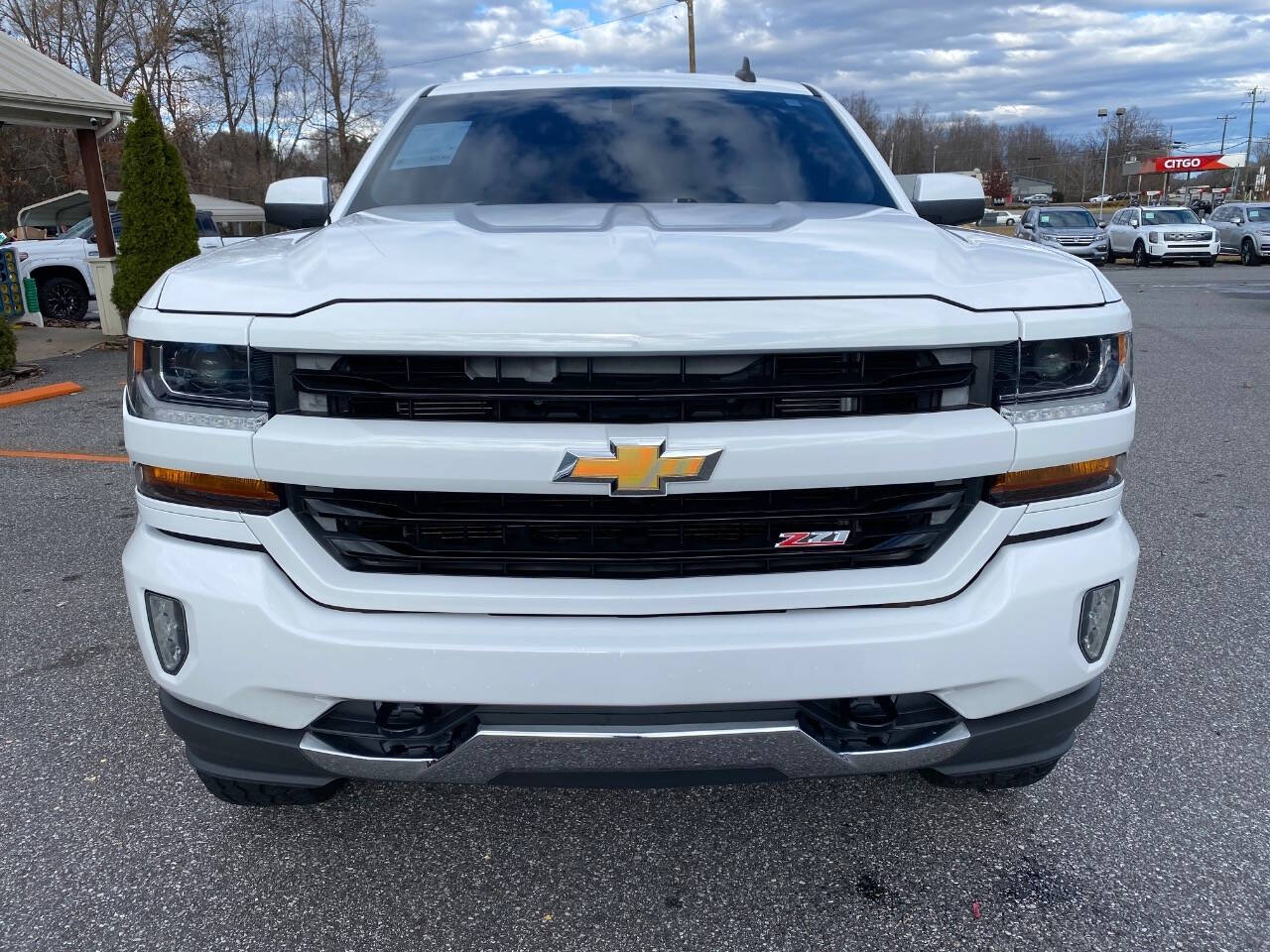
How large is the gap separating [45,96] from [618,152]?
11282mm

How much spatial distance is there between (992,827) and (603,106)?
252 centimetres

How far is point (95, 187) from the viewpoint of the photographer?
12602 mm

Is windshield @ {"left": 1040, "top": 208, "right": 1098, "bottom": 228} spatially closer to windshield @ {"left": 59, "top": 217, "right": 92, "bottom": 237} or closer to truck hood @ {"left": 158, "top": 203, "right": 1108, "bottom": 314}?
windshield @ {"left": 59, "top": 217, "right": 92, "bottom": 237}

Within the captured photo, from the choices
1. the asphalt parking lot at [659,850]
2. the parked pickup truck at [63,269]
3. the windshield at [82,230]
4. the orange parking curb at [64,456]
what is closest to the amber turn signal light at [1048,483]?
the asphalt parking lot at [659,850]

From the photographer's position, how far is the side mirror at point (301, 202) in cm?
319

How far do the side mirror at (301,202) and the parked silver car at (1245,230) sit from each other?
27.9 meters

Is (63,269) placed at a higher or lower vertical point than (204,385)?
lower

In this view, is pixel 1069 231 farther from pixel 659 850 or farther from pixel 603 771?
pixel 603 771

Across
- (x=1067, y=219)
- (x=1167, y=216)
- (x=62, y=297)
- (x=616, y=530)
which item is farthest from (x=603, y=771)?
(x=1067, y=219)

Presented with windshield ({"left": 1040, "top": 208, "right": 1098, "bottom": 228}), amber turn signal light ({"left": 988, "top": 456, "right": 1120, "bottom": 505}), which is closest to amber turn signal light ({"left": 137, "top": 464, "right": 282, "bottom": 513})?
amber turn signal light ({"left": 988, "top": 456, "right": 1120, "bottom": 505})

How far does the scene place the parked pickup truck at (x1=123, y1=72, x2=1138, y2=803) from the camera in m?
1.72

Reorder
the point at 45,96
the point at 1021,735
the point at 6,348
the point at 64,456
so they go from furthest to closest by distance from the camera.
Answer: the point at 45,96 < the point at 6,348 < the point at 64,456 < the point at 1021,735

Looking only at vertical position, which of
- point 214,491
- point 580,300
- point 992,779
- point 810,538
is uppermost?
point 580,300

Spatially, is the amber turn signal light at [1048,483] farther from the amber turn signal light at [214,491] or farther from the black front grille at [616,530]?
the amber turn signal light at [214,491]
